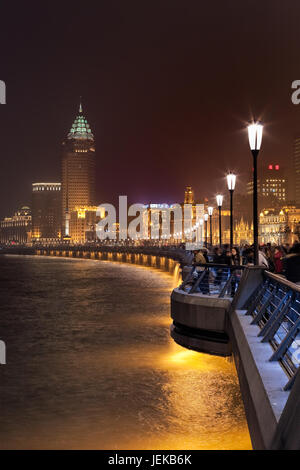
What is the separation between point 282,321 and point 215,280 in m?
5.93

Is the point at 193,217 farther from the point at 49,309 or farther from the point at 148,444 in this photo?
the point at 148,444

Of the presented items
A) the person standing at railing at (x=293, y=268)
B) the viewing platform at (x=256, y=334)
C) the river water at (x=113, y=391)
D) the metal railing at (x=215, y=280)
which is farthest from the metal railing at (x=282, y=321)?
the river water at (x=113, y=391)

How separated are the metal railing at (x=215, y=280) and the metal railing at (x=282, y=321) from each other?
72.0 inches

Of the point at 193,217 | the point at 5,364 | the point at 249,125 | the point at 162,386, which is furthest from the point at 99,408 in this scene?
the point at 193,217

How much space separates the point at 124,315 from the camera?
34.6 metres

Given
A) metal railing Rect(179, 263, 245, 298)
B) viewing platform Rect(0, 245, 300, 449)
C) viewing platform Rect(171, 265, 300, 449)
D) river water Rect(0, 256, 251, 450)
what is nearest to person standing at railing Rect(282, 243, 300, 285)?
viewing platform Rect(171, 265, 300, 449)

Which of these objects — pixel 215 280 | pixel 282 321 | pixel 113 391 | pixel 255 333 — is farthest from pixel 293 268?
pixel 113 391

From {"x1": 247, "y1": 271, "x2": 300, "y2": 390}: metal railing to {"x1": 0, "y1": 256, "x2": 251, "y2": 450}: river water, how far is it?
8.68ft

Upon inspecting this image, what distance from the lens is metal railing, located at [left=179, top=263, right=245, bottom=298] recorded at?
16.8 meters

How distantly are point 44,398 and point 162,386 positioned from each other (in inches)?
128

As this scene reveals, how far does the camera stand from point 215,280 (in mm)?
17250

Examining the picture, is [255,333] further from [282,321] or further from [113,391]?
[113,391]

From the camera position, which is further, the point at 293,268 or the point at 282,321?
the point at 293,268
